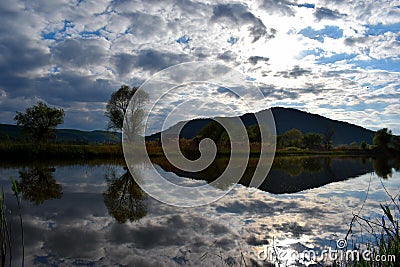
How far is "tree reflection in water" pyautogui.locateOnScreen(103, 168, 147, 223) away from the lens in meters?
5.50

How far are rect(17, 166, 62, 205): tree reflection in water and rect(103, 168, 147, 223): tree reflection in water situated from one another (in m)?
1.17

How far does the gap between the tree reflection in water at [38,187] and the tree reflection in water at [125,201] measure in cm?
117

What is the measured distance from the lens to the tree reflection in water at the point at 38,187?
23.4 ft

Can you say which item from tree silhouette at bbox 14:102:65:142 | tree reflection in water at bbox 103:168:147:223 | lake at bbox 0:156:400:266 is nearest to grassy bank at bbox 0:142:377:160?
tree silhouette at bbox 14:102:65:142

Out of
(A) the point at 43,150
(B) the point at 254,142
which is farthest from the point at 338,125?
(A) the point at 43,150

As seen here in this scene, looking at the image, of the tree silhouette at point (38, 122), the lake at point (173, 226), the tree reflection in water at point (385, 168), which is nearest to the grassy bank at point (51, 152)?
the tree silhouette at point (38, 122)

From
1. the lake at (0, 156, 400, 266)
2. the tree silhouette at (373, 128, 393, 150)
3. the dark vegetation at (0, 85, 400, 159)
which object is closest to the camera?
the lake at (0, 156, 400, 266)

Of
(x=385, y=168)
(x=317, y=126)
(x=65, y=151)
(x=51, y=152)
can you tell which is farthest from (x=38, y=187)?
(x=317, y=126)

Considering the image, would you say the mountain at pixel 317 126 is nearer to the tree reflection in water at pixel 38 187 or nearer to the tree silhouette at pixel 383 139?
the tree silhouette at pixel 383 139

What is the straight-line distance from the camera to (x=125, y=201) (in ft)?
21.9

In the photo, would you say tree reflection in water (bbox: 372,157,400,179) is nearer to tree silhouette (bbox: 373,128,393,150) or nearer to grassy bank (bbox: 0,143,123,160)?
grassy bank (bbox: 0,143,123,160)

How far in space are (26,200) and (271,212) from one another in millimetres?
4706

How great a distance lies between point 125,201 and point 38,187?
9.88 ft

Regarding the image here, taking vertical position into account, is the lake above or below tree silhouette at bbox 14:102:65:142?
below
